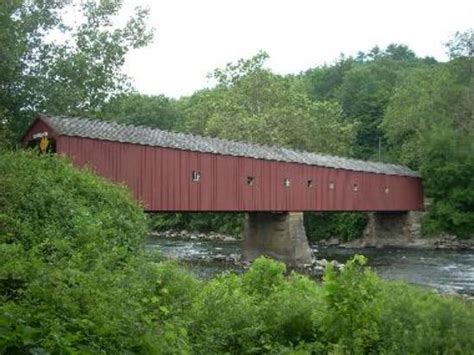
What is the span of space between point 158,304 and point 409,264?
18.4 m

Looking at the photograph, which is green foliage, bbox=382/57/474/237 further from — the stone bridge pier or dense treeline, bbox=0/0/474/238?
the stone bridge pier

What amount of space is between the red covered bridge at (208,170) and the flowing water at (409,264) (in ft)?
7.38

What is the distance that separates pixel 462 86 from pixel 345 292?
29483 mm

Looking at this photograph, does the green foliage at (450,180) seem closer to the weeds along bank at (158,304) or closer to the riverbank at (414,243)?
the riverbank at (414,243)

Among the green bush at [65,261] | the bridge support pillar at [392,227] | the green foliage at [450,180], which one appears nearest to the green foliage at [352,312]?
the green bush at [65,261]

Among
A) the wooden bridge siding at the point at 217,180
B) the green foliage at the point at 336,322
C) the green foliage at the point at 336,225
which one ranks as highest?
the wooden bridge siding at the point at 217,180

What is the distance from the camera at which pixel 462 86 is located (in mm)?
32062

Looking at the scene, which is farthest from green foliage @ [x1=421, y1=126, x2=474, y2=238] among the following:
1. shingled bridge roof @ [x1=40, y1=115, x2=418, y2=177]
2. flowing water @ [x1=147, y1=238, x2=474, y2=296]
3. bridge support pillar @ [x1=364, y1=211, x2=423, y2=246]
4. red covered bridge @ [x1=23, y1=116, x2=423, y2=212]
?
shingled bridge roof @ [x1=40, y1=115, x2=418, y2=177]

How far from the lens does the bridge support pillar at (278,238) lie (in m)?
22.3

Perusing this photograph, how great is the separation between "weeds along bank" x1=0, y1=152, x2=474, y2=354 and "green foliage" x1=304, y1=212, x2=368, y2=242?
2657cm

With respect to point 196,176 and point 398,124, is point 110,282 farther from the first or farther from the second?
point 398,124

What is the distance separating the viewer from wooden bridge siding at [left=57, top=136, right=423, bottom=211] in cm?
1592

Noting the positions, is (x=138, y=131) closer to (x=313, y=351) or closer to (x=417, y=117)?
(x=313, y=351)

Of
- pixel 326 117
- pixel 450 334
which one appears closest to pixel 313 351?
pixel 450 334
